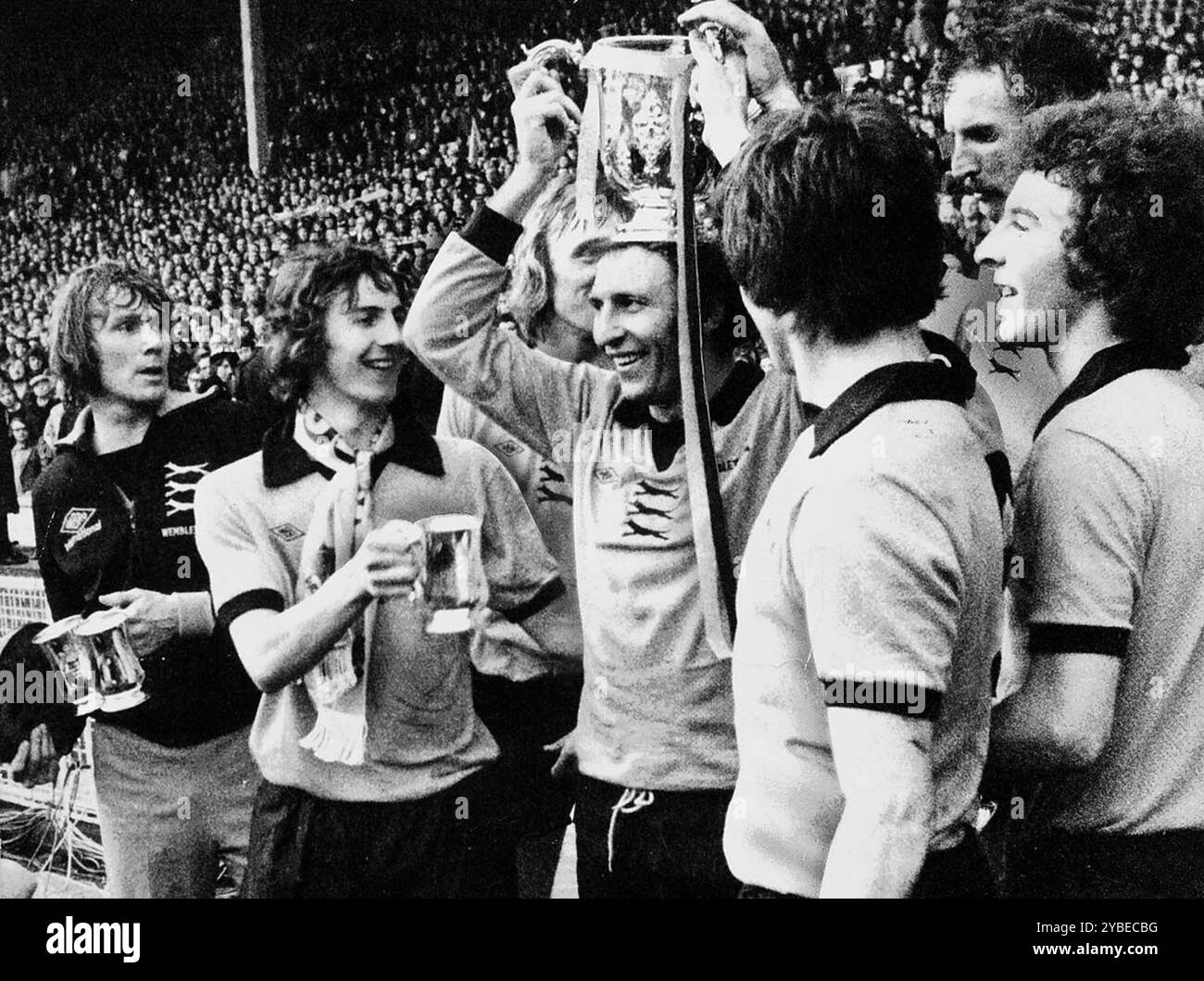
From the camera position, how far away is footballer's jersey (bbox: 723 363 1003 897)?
5.49 feet

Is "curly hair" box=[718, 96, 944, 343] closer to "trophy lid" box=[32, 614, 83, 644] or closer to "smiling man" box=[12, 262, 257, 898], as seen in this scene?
"smiling man" box=[12, 262, 257, 898]

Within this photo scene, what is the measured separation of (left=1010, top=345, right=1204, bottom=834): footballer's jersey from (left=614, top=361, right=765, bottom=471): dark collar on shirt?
1.71 feet

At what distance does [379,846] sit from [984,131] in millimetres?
1775

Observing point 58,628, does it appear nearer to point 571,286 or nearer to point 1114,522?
point 571,286

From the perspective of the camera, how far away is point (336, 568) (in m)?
2.65

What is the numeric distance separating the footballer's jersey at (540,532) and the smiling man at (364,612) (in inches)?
0.8

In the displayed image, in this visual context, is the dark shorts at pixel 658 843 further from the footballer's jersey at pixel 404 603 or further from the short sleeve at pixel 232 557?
the short sleeve at pixel 232 557

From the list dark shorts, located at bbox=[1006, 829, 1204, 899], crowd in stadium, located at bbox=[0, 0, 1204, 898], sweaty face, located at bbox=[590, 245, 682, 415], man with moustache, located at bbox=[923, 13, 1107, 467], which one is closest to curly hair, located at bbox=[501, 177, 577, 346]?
crowd in stadium, located at bbox=[0, 0, 1204, 898]

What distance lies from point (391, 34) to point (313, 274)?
53cm

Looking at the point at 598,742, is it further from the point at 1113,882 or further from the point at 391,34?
the point at 391,34

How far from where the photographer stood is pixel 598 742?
2.56 m

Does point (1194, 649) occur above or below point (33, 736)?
above

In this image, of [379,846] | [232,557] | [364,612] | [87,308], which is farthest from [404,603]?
[87,308]

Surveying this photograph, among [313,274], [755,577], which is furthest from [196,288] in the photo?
[755,577]
